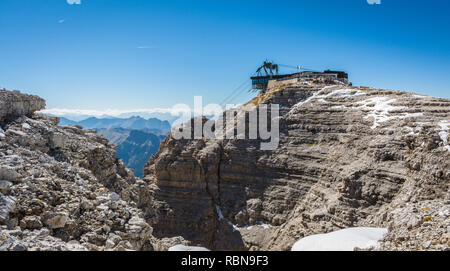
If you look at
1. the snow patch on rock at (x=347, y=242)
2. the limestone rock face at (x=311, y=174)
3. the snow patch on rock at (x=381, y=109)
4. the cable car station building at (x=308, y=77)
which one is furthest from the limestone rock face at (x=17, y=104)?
the cable car station building at (x=308, y=77)

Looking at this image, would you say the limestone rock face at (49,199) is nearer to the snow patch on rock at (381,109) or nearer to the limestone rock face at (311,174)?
the limestone rock face at (311,174)

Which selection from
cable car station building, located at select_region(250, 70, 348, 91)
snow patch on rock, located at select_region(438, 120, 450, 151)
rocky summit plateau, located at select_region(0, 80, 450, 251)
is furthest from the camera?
cable car station building, located at select_region(250, 70, 348, 91)

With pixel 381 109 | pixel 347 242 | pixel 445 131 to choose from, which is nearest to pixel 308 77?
pixel 381 109

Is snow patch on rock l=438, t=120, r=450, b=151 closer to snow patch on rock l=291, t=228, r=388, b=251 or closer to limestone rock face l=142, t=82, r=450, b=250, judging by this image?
limestone rock face l=142, t=82, r=450, b=250

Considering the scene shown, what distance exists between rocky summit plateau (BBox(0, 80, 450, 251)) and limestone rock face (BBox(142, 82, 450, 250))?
20cm

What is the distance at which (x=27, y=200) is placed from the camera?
12844mm

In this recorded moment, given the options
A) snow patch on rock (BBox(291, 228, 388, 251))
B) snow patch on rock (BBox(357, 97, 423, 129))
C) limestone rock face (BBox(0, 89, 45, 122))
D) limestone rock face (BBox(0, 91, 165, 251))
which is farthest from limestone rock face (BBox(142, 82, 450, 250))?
limestone rock face (BBox(0, 89, 45, 122))

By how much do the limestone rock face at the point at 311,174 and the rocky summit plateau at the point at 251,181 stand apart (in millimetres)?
195

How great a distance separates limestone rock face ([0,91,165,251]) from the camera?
11906 millimetres

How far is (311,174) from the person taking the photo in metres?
50.2

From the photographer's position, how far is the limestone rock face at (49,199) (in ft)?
39.1

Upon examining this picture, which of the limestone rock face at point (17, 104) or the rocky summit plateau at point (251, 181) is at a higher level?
the limestone rock face at point (17, 104)

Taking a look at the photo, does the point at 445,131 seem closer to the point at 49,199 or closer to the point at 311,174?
the point at 311,174
